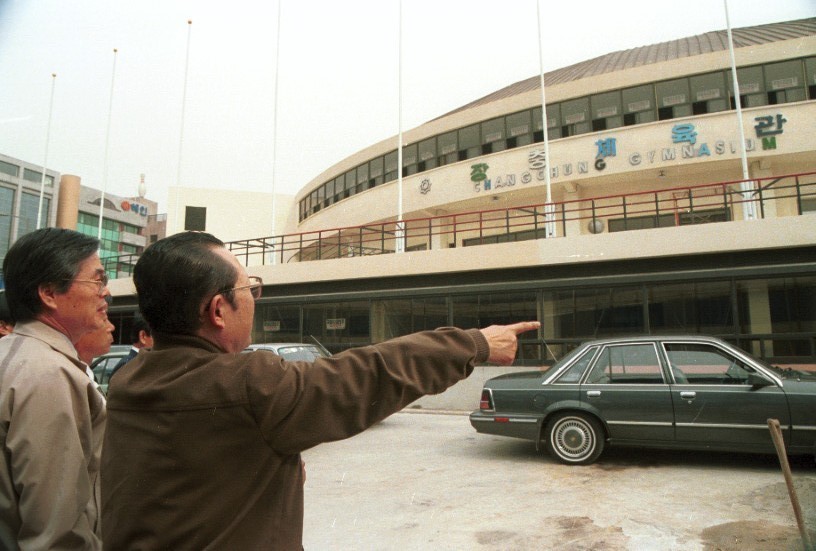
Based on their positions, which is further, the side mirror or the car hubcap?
the car hubcap

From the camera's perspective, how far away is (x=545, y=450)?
761 cm

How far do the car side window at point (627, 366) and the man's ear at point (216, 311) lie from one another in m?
6.27

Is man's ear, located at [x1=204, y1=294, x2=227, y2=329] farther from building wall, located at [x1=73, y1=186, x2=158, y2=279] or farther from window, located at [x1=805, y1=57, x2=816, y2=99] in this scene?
building wall, located at [x1=73, y1=186, x2=158, y2=279]

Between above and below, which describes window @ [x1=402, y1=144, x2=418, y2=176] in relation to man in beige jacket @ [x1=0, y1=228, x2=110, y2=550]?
above

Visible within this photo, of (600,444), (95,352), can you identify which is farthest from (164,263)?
(600,444)

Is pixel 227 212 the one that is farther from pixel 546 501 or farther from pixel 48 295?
pixel 48 295

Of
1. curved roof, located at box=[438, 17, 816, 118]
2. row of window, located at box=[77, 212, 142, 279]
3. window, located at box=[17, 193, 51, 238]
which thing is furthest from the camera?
row of window, located at box=[77, 212, 142, 279]

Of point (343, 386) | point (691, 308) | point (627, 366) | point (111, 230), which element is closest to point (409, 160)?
point (691, 308)

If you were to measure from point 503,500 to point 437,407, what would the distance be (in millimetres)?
8070

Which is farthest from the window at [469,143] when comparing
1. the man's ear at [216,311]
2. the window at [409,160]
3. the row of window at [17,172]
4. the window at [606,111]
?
the row of window at [17,172]

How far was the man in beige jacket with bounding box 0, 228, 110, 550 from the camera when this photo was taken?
4.96ft

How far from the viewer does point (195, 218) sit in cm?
2969

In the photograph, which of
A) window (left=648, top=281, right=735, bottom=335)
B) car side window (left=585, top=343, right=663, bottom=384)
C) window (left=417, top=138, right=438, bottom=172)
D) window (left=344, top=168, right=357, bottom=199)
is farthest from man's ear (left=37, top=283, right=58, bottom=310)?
window (left=344, top=168, right=357, bottom=199)

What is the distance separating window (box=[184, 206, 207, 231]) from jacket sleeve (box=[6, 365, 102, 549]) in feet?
97.0
